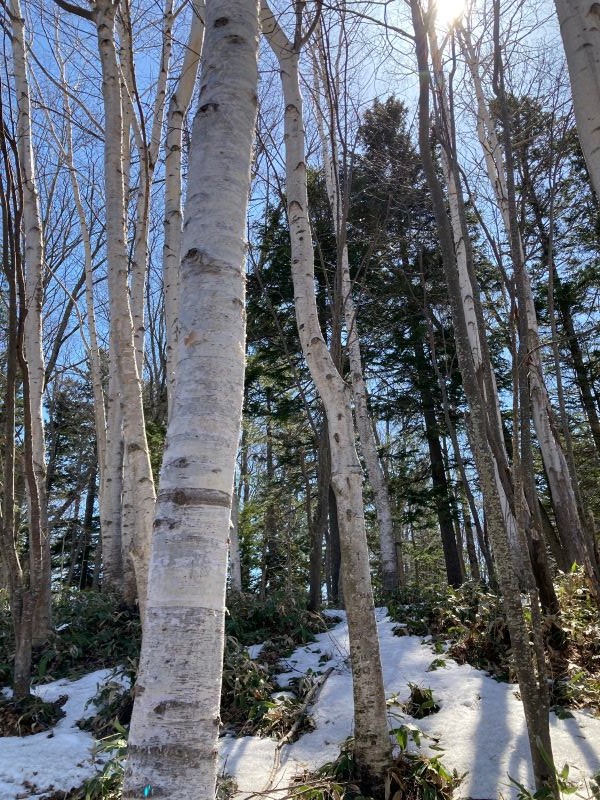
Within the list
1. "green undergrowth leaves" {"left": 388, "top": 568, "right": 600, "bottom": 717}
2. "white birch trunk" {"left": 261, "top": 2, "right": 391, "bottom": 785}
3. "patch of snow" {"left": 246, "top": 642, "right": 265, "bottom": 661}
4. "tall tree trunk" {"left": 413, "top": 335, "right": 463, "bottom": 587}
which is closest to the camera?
"white birch trunk" {"left": 261, "top": 2, "right": 391, "bottom": 785}

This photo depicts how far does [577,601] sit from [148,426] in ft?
24.7

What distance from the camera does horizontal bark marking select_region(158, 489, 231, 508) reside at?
1.28 meters

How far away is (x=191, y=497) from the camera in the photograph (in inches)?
50.3

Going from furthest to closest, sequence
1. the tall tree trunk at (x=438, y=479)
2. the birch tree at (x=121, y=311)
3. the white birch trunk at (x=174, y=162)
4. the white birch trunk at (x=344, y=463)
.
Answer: the tall tree trunk at (x=438, y=479) → the white birch trunk at (x=174, y=162) → the birch tree at (x=121, y=311) → the white birch trunk at (x=344, y=463)

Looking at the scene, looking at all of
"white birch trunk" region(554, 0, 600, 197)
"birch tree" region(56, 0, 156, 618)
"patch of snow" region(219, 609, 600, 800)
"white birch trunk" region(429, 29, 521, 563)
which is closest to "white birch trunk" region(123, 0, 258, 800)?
"white birch trunk" region(554, 0, 600, 197)

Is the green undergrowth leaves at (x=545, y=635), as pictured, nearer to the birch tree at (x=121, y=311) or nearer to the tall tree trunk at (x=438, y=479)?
the birch tree at (x=121, y=311)

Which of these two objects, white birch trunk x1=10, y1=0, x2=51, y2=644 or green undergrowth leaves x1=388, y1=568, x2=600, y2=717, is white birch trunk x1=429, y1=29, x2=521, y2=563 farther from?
white birch trunk x1=10, y1=0, x2=51, y2=644

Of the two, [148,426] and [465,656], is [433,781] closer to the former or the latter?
[465,656]

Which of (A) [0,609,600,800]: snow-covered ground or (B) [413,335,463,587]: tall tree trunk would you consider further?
(B) [413,335,463,587]: tall tree trunk

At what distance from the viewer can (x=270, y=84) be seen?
5.78m

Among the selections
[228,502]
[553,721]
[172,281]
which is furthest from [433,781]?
[172,281]

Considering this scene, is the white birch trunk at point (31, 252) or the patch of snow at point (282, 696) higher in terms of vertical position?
the white birch trunk at point (31, 252)

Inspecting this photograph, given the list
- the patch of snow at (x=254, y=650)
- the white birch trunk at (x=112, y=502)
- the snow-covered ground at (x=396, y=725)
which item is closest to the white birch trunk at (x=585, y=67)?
the snow-covered ground at (x=396, y=725)

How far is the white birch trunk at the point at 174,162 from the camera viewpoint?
14.8 feet
